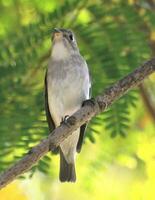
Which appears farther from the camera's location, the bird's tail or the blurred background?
the bird's tail

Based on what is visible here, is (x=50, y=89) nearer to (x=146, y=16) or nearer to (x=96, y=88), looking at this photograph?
(x=96, y=88)

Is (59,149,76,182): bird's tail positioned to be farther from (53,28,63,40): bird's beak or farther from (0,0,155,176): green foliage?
(53,28,63,40): bird's beak

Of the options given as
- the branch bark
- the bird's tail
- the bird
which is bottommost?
the branch bark

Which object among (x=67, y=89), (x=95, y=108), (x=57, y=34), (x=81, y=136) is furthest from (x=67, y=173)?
(x=95, y=108)

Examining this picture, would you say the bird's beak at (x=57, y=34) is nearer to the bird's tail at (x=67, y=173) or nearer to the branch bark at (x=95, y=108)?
the bird's tail at (x=67, y=173)

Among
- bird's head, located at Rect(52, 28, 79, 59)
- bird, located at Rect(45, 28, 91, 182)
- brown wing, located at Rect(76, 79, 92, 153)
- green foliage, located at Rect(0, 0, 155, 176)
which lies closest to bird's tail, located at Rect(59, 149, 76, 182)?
bird, located at Rect(45, 28, 91, 182)

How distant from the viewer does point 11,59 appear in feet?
10.2

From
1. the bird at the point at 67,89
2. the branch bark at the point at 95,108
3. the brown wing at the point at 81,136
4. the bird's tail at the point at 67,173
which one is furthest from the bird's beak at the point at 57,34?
the branch bark at the point at 95,108

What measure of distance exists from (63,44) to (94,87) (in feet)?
2.47

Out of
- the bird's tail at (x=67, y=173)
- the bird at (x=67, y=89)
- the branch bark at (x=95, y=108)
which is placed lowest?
the branch bark at (x=95, y=108)

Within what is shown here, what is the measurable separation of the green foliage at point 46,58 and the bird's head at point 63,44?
0.13 ft

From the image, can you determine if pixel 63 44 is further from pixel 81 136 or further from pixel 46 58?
pixel 81 136

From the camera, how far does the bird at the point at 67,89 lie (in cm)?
345

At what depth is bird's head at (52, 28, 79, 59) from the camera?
3308 millimetres
